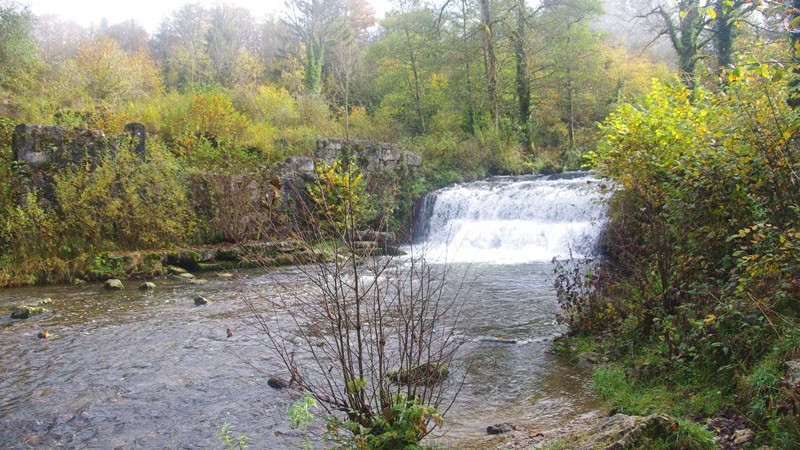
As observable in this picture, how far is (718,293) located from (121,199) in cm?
1160

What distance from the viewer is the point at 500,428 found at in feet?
12.7

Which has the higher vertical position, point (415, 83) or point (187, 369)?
Result: point (415, 83)

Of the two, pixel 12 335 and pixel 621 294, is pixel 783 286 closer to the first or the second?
pixel 621 294

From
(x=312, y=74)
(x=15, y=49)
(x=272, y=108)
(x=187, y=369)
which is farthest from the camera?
(x=312, y=74)

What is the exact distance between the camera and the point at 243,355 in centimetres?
591

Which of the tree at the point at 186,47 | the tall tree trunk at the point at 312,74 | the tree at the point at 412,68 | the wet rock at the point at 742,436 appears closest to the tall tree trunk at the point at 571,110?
the tree at the point at 412,68

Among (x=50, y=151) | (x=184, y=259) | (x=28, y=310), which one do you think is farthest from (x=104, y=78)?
(x=28, y=310)

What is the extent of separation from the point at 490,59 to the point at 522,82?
1.92 m

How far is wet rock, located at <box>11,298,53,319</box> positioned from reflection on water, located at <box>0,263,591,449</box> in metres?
0.16

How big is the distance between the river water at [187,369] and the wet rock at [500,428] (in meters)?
0.08

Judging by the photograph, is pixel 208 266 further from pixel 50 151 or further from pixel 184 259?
pixel 50 151

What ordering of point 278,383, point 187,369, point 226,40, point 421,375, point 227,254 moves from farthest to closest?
point 226,40 < point 227,254 < point 187,369 < point 278,383 < point 421,375

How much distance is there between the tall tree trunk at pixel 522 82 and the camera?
20.9m

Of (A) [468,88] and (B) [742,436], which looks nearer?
(B) [742,436]
